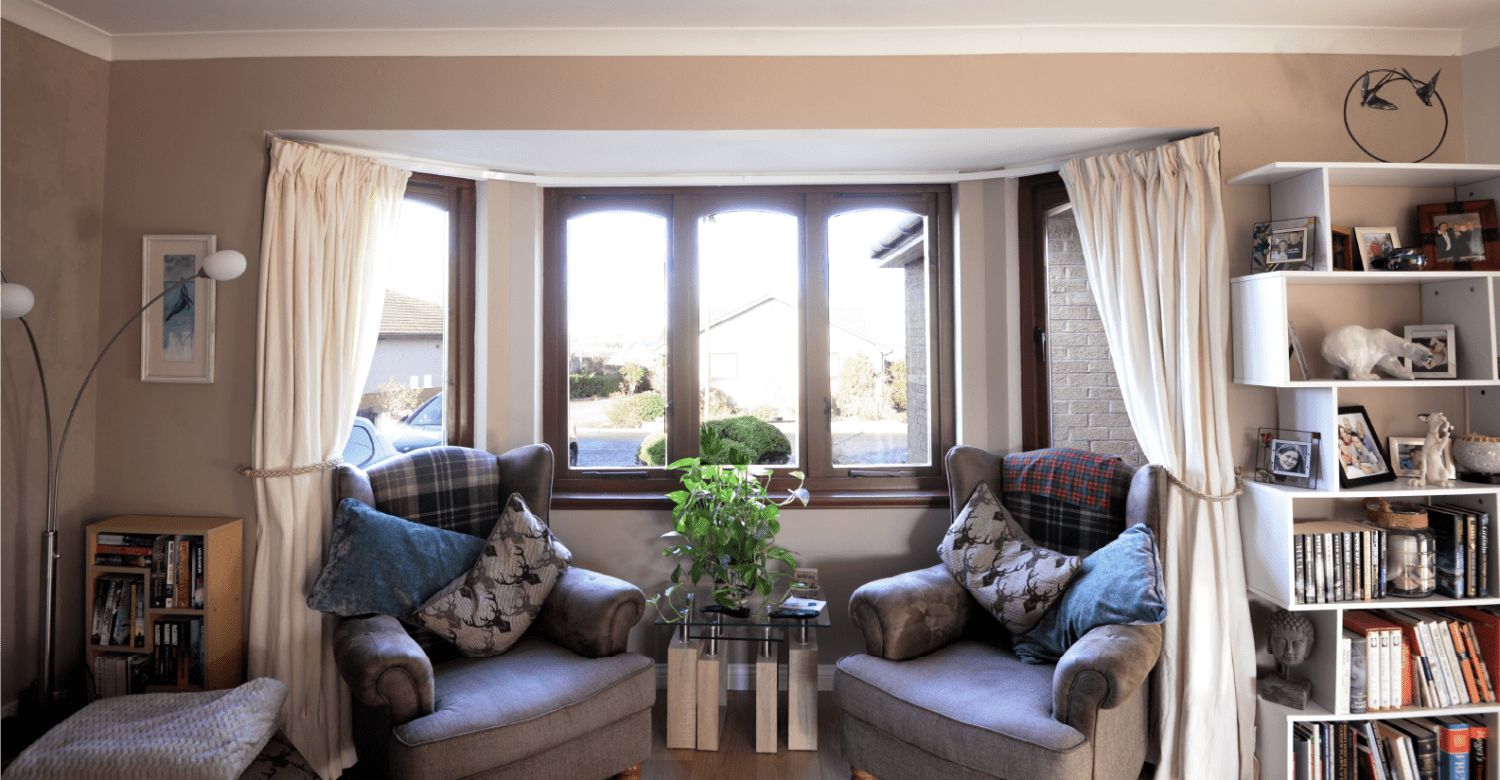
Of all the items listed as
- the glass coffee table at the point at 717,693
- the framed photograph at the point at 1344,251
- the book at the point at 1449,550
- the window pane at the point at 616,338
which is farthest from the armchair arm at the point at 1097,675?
the window pane at the point at 616,338

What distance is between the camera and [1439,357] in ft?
7.84

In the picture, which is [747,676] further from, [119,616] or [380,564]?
[119,616]

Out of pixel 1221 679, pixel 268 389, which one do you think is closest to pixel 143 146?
pixel 268 389

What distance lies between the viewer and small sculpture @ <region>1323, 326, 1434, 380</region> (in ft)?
7.55

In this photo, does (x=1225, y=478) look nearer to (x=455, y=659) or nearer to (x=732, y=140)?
(x=732, y=140)

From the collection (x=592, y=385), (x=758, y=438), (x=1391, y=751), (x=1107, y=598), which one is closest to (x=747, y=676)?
(x=758, y=438)

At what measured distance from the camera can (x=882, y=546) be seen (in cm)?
316

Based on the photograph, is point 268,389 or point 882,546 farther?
point 882,546

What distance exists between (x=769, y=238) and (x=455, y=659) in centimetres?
209

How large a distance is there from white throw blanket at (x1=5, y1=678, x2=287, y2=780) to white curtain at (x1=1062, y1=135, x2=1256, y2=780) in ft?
8.97

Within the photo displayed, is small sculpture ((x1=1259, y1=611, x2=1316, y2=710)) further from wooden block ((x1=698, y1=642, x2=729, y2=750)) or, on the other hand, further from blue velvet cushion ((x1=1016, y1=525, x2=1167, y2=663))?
wooden block ((x1=698, y1=642, x2=729, y2=750))

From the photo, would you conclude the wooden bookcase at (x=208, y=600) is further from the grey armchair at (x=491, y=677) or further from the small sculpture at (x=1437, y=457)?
the small sculpture at (x=1437, y=457)

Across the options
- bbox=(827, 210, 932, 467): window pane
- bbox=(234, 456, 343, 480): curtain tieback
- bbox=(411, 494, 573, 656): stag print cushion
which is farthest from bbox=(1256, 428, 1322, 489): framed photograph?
bbox=(234, 456, 343, 480): curtain tieback

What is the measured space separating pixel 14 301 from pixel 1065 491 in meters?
3.25
